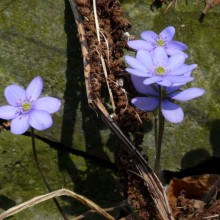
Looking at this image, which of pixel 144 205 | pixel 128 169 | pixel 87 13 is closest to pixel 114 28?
pixel 87 13

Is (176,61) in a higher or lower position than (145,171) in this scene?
higher

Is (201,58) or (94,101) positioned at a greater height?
(201,58)

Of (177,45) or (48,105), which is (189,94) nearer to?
(177,45)

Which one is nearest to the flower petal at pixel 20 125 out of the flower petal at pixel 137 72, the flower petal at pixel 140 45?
the flower petal at pixel 137 72

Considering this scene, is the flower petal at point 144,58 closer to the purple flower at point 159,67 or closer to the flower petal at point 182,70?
the purple flower at point 159,67

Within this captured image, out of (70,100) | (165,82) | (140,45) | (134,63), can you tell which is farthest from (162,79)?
(70,100)

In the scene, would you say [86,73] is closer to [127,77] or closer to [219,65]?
[127,77]

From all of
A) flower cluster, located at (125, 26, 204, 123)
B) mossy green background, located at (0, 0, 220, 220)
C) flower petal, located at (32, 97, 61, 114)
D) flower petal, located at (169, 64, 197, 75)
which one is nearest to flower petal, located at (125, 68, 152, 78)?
flower cluster, located at (125, 26, 204, 123)
